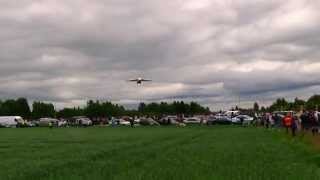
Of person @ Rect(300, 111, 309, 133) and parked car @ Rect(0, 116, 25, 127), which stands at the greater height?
parked car @ Rect(0, 116, 25, 127)

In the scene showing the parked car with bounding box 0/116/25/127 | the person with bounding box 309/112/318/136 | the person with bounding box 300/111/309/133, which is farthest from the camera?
the parked car with bounding box 0/116/25/127

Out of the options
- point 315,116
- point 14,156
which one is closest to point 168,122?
point 315,116

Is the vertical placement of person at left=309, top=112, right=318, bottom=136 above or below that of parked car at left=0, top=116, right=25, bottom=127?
below

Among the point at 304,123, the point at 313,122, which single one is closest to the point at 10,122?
the point at 304,123

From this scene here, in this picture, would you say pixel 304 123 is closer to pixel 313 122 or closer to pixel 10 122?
pixel 313 122

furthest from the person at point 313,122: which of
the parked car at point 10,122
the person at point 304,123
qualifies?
the parked car at point 10,122

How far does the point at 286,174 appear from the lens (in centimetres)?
1898

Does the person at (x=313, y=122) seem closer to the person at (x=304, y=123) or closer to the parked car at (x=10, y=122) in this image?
the person at (x=304, y=123)

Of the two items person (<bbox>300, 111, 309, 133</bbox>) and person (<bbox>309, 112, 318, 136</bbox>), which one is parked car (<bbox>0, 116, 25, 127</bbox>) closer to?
person (<bbox>300, 111, 309, 133</bbox>)

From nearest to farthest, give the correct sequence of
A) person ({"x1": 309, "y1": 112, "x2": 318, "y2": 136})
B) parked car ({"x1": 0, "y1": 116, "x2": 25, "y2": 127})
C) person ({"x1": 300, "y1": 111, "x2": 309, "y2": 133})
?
1. person ({"x1": 309, "y1": 112, "x2": 318, "y2": 136})
2. person ({"x1": 300, "y1": 111, "x2": 309, "y2": 133})
3. parked car ({"x1": 0, "y1": 116, "x2": 25, "y2": 127})

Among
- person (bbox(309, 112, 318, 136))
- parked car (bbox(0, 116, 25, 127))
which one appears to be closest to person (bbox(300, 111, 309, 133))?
person (bbox(309, 112, 318, 136))

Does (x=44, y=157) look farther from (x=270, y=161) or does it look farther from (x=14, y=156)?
(x=270, y=161)

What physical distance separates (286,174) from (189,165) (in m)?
4.06

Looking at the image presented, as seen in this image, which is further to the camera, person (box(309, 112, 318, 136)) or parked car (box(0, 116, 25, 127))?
parked car (box(0, 116, 25, 127))
